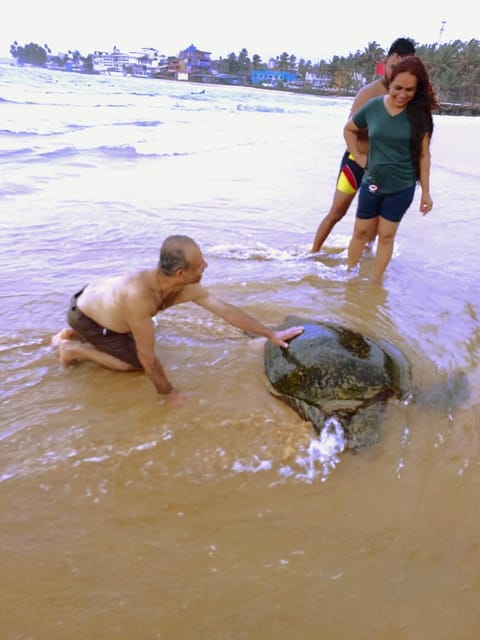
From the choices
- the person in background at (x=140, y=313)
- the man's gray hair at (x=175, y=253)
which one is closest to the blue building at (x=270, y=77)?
the person in background at (x=140, y=313)

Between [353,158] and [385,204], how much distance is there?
0.56 meters

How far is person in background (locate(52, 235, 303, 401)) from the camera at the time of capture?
212cm

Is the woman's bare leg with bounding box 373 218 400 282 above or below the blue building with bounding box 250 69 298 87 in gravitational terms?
below

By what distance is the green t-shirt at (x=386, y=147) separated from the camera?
317cm

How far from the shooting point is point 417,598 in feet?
5.06

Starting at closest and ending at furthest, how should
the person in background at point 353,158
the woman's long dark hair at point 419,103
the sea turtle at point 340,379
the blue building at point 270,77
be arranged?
the sea turtle at point 340,379 → the woman's long dark hair at point 419,103 → the person in background at point 353,158 → the blue building at point 270,77

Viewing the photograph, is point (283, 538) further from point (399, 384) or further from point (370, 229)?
point (370, 229)

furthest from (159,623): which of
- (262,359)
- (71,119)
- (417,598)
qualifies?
(71,119)

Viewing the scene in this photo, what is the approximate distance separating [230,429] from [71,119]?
A: 14.0 metres

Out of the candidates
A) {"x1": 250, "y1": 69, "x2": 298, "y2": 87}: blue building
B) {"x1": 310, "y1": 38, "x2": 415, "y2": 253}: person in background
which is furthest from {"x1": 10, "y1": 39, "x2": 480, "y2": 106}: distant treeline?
{"x1": 310, "y1": 38, "x2": 415, "y2": 253}: person in background

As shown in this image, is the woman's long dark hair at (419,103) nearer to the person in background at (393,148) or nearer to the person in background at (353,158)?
the person in background at (393,148)

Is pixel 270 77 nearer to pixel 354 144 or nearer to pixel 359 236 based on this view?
pixel 354 144

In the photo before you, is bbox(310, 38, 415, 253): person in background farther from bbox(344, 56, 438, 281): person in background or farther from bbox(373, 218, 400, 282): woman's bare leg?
bbox(373, 218, 400, 282): woman's bare leg

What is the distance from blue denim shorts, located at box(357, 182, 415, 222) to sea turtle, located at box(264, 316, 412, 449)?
1344mm
